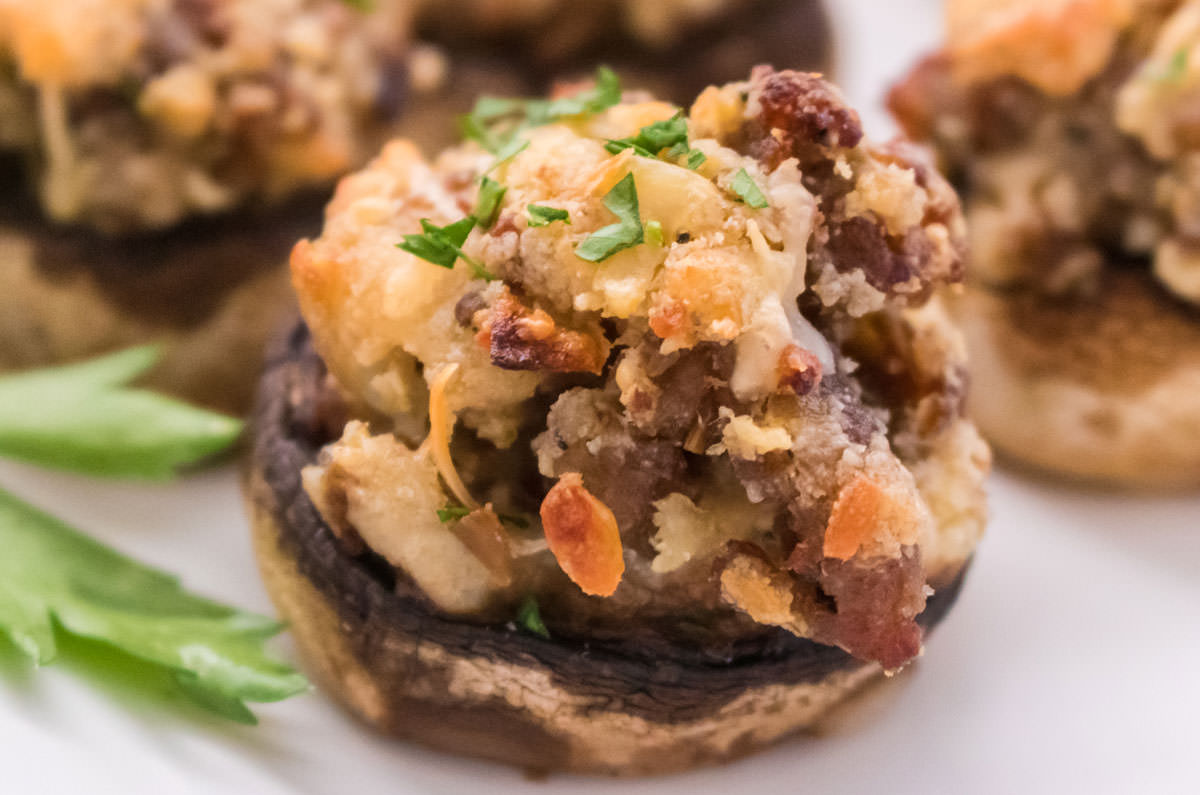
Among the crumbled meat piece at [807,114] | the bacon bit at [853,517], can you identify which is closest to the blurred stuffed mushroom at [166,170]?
the crumbled meat piece at [807,114]

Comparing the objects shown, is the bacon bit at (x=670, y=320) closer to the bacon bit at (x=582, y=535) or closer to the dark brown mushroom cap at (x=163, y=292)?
the bacon bit at (x=582, y=535)

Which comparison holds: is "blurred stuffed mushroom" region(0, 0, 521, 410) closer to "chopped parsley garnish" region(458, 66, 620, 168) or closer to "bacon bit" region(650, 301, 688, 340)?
"chopped parsley garnish" region(458, 66, 620, 168)

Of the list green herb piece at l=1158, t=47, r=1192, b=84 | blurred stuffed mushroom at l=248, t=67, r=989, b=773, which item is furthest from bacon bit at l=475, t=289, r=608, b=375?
green herb piece at l=1158, t=47, r=1192, b=84

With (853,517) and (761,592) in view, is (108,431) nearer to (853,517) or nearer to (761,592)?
(761,592)

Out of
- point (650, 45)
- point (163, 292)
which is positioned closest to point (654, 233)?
point (163, 292)

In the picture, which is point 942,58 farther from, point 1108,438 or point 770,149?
point 770,149

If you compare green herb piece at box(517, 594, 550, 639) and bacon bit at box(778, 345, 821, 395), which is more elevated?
bacon bit at box(778, 345, 821, 395)

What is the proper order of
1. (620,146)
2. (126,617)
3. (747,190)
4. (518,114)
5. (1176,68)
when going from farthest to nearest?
(1176,68) → (518,114) → (126,617) → (620,146) → (747,190)
